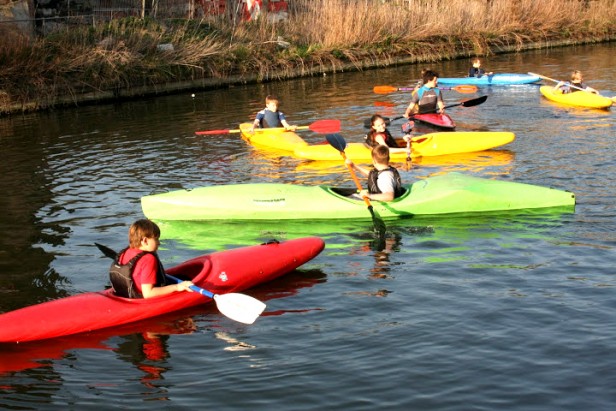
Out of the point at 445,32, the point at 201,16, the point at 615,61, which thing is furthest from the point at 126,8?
the point at 615,61

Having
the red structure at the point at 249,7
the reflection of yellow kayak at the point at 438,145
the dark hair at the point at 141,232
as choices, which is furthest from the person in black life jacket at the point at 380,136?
the red structure at the point at 249,7

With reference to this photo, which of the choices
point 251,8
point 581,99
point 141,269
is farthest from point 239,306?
point 251,8

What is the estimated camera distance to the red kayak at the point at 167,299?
686 cm

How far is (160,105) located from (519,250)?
12.8 m

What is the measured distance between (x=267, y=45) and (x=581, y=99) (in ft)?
31.4

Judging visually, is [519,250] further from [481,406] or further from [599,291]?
[481,406]

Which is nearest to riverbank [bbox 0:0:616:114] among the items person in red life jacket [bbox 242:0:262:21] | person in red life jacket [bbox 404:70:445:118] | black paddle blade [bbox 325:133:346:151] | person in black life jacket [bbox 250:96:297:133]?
person in red life jacket [bbox 242:0:262:21]

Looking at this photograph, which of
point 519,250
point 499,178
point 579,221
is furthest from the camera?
point 499,178

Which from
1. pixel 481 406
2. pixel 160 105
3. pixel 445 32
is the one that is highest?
pixel 445 32

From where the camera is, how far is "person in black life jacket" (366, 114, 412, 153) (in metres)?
12.1

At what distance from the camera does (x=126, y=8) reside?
23.6 m

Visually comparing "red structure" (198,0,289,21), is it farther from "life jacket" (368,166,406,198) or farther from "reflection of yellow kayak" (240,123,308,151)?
"life jacket" (368,166,406,198)

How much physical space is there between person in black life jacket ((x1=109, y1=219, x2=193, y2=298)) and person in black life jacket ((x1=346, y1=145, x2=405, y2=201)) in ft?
10.1

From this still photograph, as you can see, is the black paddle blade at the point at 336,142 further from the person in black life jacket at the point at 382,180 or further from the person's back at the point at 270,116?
the person's back at the point at 270,116
